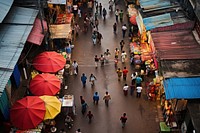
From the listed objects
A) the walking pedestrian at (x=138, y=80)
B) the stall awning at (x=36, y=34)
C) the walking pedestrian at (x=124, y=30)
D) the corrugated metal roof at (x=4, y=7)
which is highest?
the corrugated metal roof at (x=4, y=7)

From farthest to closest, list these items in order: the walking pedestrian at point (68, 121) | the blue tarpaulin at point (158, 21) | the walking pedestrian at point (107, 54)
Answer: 1. the walking pedestrian at point (107, 54)
2. the blue tarpaulin at point (158, 21)
3. the walking pedestrian at point (68, 121)

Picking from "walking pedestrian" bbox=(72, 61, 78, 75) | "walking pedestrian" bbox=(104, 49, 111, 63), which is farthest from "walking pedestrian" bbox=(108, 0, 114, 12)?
"walking pedestrian" bbox=(72, 61, 78, 75)

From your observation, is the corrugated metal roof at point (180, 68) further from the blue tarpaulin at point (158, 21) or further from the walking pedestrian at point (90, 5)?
the walking pedestrian at point (90, 5)

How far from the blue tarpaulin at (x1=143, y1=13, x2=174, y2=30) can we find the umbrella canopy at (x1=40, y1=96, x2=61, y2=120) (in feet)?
30.1

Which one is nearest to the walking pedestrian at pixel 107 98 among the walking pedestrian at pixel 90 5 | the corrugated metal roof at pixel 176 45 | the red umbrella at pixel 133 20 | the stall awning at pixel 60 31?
the corrugated metal roof at pixel 176 45

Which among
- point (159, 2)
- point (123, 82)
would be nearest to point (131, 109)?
point (123, 82)

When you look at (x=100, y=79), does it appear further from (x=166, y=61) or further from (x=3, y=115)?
(x=3, y=115)

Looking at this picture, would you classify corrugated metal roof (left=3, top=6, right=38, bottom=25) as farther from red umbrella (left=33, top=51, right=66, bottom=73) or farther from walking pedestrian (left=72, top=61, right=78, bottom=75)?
walking pedestrian (left=72, top=61, right=78, bottom=75)

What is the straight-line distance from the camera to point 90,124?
19.6 metres

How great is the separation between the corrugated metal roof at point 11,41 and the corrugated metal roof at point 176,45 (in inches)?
341

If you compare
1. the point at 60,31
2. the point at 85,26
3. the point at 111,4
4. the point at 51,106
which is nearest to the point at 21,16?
the point at 60,31

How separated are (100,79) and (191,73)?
7166 mm

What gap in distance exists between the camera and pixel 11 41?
19375 millimetres

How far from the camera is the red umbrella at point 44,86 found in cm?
1936
